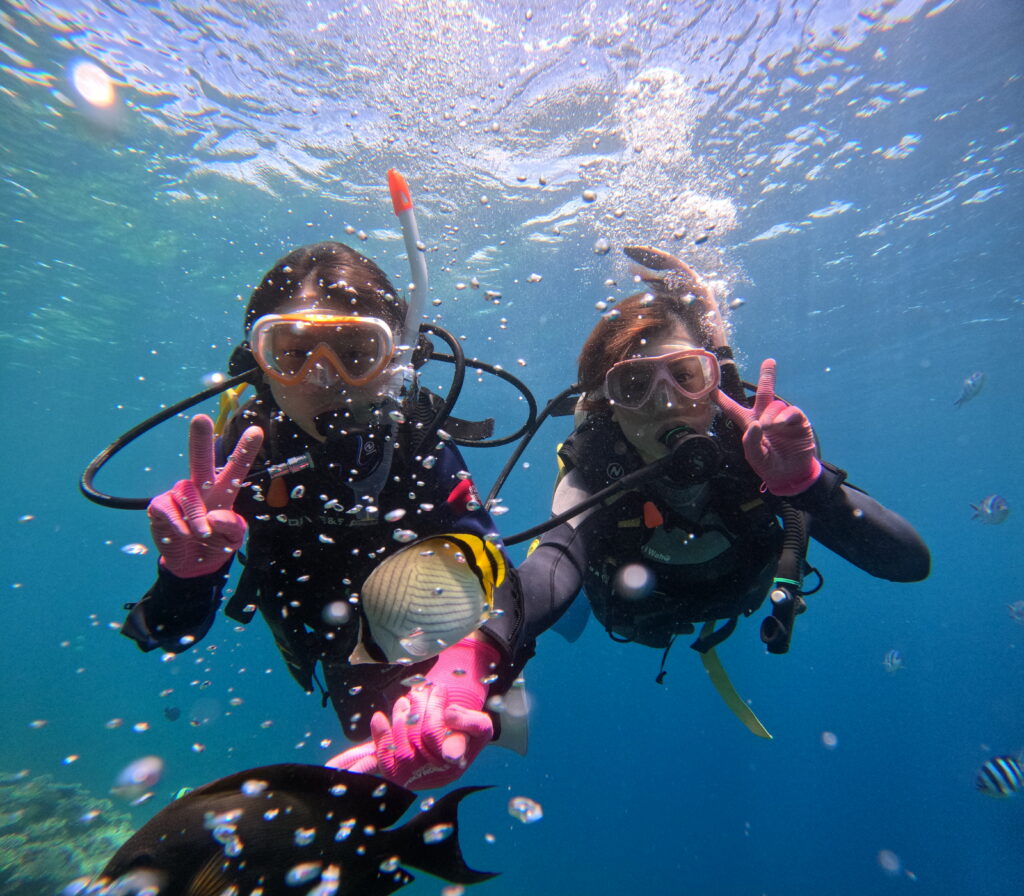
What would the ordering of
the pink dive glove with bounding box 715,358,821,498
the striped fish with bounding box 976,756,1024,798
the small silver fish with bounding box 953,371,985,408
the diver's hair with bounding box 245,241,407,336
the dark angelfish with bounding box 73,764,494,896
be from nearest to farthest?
the dark angelfish with bounding box 73,764,494,896 → the pink dive glove with bounding box 715,358,821,498 → the diver's hair with bounding box 245,241,407,336 → the striped fish with bounding box 976,756,1024,798 → the small silver fish with bounding box 953,371,985,408

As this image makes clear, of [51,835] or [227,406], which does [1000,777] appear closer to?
[227,406]

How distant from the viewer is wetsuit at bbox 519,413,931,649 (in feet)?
10.4

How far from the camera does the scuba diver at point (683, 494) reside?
9.69 ft

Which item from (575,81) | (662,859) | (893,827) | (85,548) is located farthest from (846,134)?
(85,548)

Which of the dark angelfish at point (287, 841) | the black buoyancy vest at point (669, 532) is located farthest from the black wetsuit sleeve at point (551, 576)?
the dark angelfish at point (287, 841)

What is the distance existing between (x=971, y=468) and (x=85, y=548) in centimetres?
16869

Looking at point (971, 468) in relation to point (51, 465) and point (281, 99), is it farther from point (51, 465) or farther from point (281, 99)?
point (51, 465)

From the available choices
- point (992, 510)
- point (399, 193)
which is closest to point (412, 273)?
point (399, 193)

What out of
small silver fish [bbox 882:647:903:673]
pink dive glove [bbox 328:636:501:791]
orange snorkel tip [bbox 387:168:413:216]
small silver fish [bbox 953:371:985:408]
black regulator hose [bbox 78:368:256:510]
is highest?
orange snorkel tip [bbox 387:168:413:216]

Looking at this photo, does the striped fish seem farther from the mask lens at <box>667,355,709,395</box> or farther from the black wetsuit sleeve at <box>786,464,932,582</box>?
the mask lens at <box>667,355,709,395</box>

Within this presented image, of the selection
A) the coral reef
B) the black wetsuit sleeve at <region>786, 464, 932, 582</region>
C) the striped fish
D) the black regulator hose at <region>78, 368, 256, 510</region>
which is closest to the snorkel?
the black regulator hose at <region>78, 368, 256, 510</region>

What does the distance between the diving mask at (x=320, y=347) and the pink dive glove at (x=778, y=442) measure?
2.08 m

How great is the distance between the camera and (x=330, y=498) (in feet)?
9.57

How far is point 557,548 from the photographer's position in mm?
3322
